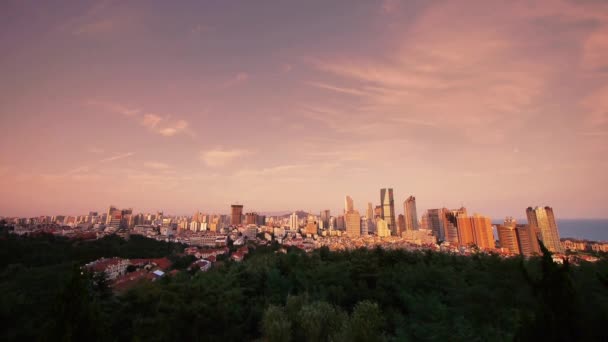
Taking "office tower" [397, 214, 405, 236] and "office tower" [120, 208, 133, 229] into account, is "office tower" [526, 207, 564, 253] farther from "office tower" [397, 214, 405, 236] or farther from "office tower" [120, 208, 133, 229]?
"office tower" [120, 208, 133, 229]

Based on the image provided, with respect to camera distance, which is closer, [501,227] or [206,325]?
[206,325]

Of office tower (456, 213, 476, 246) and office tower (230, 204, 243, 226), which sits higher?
office tower (230, 204, 243, 226)

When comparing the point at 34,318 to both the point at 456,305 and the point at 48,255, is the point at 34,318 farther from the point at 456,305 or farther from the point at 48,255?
the point at 48,255

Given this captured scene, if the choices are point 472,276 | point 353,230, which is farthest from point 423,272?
point 353,230

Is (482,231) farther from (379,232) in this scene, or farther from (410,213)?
(410,213)

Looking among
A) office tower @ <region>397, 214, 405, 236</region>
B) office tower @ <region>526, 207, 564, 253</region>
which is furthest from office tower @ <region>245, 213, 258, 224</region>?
office tower @ <region>526, 207, 564, 253</region>

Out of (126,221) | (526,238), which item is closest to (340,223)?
(526,238)
